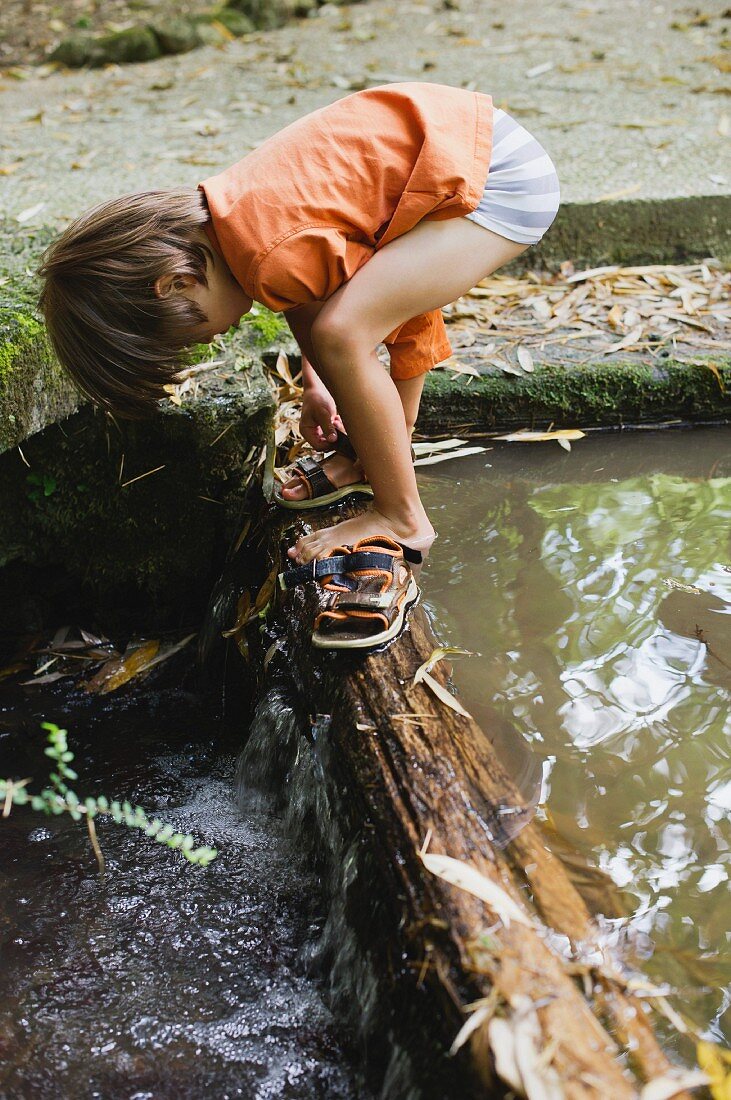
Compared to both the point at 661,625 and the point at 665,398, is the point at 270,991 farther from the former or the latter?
the point at 665,398

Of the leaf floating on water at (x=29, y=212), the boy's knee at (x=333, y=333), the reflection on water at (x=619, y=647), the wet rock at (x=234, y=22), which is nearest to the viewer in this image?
the reflection on water at (x=619, y=647)

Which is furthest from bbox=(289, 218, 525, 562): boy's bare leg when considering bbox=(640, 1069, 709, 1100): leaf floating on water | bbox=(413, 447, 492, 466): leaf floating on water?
bbox=(640, 1069, 709, 1100): leaf floating on water

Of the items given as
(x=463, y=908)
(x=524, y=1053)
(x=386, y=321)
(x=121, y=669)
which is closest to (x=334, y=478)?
(x=386, y=321)

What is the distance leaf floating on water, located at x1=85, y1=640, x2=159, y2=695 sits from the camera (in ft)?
9.18

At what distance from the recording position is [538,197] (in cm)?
218

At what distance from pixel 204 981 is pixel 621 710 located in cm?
102

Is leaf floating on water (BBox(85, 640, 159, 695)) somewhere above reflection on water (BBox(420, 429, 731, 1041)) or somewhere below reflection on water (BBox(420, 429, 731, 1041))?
below

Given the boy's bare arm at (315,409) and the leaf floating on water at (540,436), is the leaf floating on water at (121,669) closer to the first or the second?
the boy's bare arm at (315,409)

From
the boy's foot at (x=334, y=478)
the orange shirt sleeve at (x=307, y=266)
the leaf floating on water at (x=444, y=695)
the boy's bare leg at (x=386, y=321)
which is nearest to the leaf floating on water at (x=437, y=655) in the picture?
the leaf floating on water at (x=444, y=695)

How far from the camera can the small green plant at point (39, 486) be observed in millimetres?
2633

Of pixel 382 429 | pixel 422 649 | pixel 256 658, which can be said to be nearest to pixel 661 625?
pixel 422 649

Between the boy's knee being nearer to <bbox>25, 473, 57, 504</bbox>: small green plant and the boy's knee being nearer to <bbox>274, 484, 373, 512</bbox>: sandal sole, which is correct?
<bbox>274, 484, 373, 512</bbox>: sandal sole

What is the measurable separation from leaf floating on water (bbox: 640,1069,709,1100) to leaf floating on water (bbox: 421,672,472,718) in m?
0.70

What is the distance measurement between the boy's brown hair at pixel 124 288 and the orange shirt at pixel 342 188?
99mm
